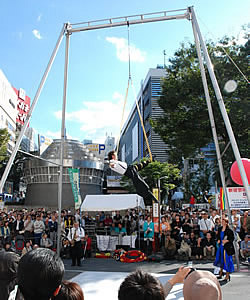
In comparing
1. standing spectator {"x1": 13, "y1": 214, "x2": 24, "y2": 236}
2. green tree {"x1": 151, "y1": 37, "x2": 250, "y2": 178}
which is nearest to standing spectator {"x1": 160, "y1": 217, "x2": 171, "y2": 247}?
standing spectator {"x1": 13, "y1": 214, "x2": 24, "y2": 236}

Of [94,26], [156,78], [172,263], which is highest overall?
[156,78]

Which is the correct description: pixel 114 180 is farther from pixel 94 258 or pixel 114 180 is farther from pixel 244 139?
pixel 94 258

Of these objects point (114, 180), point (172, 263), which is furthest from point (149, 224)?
point (114, 180)

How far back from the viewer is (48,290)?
1598 mm

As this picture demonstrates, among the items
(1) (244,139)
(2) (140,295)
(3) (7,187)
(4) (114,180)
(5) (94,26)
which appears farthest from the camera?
(4) (114,180)

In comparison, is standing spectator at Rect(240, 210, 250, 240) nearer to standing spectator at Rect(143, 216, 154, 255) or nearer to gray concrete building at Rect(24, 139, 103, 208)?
standing spectator at Rect(143, 216, 154, 255)

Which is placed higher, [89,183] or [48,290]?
[89,183]

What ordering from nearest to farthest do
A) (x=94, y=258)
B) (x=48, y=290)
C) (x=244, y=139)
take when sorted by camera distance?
(x=48, y=290) < (x=94, y=258) < (x=244, y=139)

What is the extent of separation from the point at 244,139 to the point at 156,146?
73.6ft

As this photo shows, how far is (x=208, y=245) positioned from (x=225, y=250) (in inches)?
135

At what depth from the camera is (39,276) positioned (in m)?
1.60

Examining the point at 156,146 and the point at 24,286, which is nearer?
the point at 24,286

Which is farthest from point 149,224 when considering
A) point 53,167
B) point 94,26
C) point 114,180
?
point 114,180

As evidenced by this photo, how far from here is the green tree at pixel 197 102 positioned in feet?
53.4
